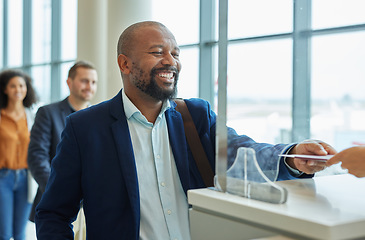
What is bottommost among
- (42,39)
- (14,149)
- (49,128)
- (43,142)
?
(14,149)

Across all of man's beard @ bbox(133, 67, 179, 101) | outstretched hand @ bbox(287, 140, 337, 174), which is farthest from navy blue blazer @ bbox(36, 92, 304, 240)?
outstretched hand @ bbox(287, 140, 337, 174)

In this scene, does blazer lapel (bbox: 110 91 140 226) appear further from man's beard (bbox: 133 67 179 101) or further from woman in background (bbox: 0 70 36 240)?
woman in background (bbox: 0 70 36 240)

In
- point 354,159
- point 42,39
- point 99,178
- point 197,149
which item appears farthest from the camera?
point 42,39

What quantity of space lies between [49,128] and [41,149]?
193 millimetres

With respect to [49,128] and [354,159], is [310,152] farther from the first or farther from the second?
[49,128]

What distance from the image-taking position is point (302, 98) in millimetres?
1593

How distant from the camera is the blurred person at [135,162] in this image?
2025 mm

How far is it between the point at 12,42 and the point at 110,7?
6147mm

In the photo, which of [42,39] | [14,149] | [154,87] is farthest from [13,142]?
[42,39]

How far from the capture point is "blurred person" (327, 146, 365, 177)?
1.24m

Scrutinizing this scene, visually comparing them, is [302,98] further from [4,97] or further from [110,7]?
[110,7]

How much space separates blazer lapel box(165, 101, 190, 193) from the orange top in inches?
123

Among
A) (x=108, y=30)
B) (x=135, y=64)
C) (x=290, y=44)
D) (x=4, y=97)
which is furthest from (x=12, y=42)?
(x=290, y=44)

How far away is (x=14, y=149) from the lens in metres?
4.95
